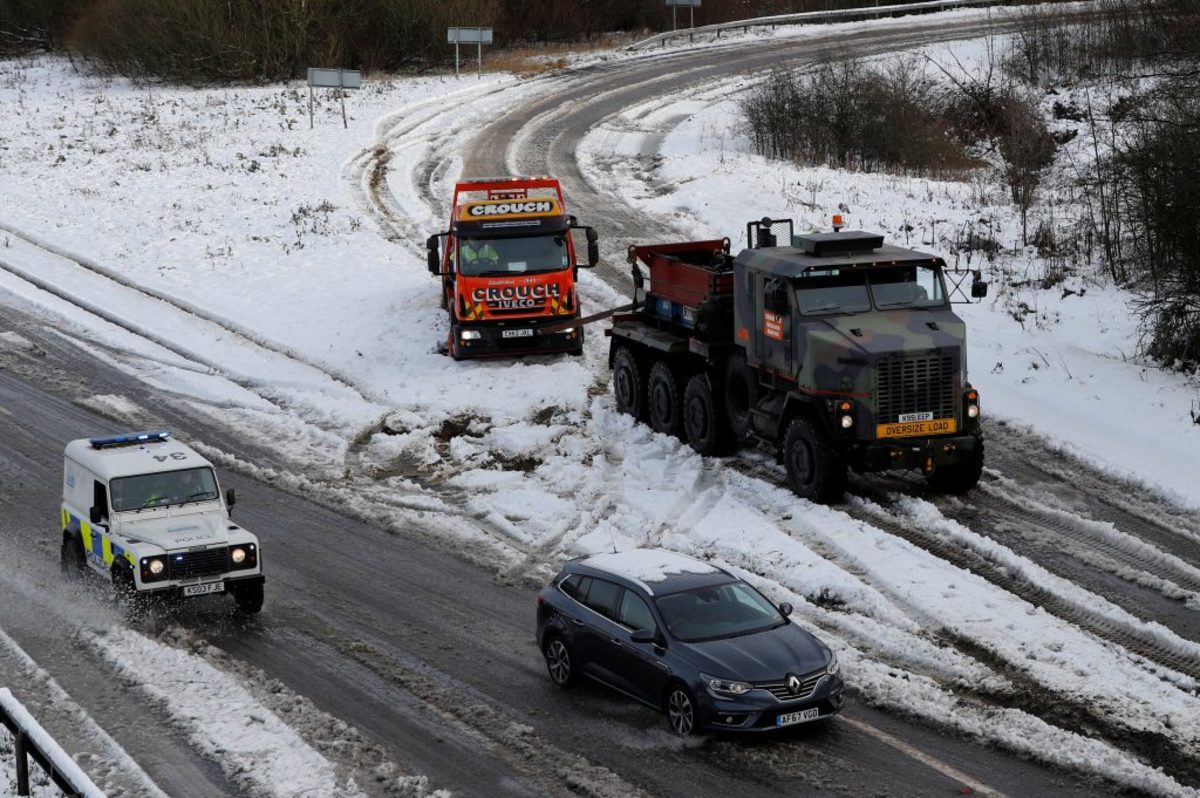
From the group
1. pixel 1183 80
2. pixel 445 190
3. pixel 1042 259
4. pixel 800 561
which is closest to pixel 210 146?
pixel 445 190

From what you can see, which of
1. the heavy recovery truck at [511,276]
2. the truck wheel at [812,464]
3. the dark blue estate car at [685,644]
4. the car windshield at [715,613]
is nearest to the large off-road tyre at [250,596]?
the dark blue estate car at [685,644]

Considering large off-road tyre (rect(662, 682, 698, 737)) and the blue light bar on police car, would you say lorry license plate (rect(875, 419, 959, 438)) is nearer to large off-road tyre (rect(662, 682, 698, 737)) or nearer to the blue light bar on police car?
large off-road tyre (rect(662, 682, 698, 737))

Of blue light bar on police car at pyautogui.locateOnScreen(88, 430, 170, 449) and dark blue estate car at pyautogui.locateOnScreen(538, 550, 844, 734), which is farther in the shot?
blue light bar on police car at pyautogui.locateOnScreen(88, 430, 170, 449)

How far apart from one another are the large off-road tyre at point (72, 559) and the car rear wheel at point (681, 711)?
25.6ft

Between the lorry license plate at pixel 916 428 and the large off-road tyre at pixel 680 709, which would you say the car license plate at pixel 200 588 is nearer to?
the large off-road tyre at pixel 680 709

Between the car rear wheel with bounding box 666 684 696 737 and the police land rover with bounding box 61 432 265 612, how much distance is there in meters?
5.40

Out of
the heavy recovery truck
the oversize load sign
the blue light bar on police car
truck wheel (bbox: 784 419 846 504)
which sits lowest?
truck wheel (bbox: 784 419 846 504)

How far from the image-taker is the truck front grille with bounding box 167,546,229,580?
53.0 feet

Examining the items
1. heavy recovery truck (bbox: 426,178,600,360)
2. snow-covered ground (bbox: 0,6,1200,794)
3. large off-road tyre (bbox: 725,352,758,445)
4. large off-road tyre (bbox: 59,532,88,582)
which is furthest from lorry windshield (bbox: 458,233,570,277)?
large off-road tyre (bbox: 59,532,88,582)

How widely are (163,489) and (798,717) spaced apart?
818cm

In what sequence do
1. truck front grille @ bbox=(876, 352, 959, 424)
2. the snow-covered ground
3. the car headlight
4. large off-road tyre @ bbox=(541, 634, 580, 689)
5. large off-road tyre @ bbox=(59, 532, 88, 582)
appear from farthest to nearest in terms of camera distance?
truck front grille @ bbox=(876, 352, 959, 424)
large off-road tyre @ bbox=(59, 532, 88, 582)
the snow-covered ground
large off-road tyre @ bbox=(541, 634, 580, 689)
the car headlight

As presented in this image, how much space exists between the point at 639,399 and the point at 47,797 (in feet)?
40.6

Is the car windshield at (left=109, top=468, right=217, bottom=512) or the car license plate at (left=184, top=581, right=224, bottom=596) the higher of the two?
the car windshield at (left=109, top=468, right=217, bottom=512)

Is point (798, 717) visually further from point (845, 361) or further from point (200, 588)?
point (200, 588)
